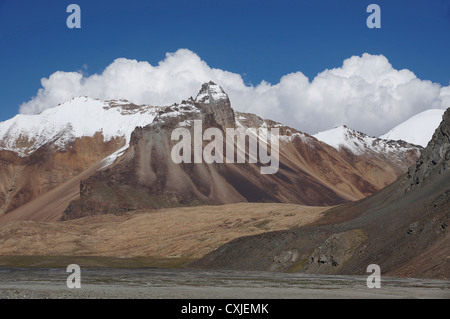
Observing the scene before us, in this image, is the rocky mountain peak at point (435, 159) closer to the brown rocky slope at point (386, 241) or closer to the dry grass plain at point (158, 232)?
the brown rocky slope at point (386, 241)

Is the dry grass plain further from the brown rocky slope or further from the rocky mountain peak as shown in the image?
the rocky mountain peak

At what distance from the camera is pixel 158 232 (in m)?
153

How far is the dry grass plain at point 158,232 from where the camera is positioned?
125 metres

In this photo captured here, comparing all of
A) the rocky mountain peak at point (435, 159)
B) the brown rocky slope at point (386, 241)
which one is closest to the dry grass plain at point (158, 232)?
the brown rocky slope at point (386, 241)

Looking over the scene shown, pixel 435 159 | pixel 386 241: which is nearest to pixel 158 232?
pixel 435 159

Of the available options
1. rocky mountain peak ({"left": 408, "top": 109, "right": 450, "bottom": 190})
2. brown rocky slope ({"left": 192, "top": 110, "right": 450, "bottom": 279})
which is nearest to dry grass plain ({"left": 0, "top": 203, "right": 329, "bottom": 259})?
brown rocky slope ({"left": 192, "top": 110, "right": 450, "bottom": 279})

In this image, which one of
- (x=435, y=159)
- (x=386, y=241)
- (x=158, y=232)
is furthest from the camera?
(x=158, y=232)

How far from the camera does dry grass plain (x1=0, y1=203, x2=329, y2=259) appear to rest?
4926 inches

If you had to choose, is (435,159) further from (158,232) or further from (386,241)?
(158,232)

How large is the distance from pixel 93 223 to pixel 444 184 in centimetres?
12644
